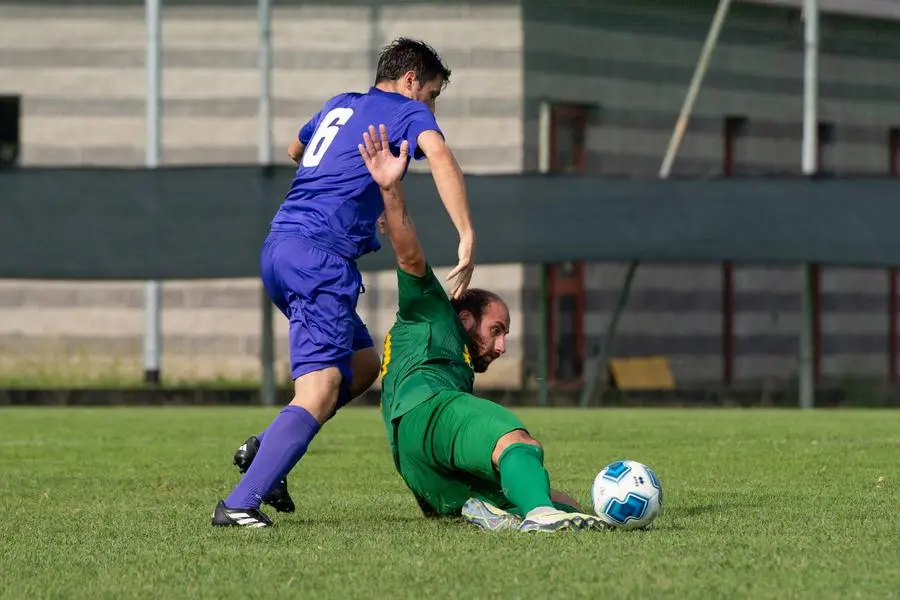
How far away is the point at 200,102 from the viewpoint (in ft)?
67.5

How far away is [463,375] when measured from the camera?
23.3 feet

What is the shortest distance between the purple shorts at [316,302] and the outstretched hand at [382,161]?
1.26ft

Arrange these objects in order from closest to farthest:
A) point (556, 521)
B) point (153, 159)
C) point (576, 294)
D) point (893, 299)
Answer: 1. point (556, 521)
2. point (153, 159)
3. point (576, 294)
4. point (893, 299)

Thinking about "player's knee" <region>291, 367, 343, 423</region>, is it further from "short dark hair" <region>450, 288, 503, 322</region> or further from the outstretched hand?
the outstretched hand

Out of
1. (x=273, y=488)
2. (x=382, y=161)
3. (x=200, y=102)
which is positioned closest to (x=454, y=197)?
(x=382, y=161)

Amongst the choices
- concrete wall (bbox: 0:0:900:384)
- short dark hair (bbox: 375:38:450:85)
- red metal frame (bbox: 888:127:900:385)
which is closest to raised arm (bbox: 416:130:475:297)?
short dark hair (bbox: 375:38:450:85)

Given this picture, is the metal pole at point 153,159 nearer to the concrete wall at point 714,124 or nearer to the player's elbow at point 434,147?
the concrete wall at point 714,124

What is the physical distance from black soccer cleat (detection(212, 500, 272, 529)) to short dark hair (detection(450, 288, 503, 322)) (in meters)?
1.13

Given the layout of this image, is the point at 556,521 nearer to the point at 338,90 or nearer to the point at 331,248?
the point at 331,248

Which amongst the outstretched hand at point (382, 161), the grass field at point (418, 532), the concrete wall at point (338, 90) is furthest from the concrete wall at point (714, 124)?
the outstretched hand at point (382, 161)

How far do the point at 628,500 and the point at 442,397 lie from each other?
0.83 meters

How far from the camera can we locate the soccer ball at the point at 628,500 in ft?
21.3

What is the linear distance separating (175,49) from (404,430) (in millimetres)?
14196

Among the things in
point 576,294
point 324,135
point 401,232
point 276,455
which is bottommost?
point 276,455
